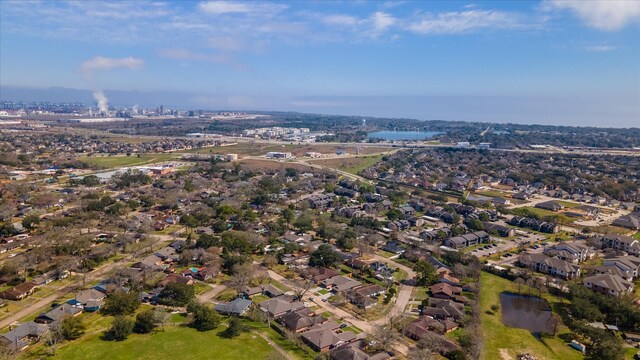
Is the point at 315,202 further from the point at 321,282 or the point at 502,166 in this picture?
the point at 502,166

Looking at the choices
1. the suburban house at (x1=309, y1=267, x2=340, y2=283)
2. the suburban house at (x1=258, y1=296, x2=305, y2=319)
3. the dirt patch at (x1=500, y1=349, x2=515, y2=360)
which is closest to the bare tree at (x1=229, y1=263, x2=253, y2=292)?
the suburban house at (x1=258, y1=296, x2=305, y2=319)

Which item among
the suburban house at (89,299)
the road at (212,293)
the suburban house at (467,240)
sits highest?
the suburban house at (467,240)

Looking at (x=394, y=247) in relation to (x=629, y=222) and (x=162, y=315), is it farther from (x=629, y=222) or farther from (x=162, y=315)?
(x=629, y=222)

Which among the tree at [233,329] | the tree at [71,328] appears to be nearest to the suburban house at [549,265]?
the tree at [233,329]

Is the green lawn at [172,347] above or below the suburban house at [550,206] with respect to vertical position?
below

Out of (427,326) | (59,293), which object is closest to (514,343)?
(427,326)

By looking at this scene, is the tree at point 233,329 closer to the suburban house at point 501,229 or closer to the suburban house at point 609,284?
the suburban house at point 609,284

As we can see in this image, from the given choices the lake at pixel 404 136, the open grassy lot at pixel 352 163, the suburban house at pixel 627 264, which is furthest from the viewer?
the lake at pixel 404 136

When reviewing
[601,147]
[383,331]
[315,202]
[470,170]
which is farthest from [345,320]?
[601,147]

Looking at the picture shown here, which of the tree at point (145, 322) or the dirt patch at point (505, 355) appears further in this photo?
the tree at point (145, 322)
